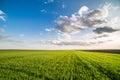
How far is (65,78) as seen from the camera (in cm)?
1241

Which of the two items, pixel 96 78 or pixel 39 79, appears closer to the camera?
pixel 39 79

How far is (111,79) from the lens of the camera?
40.9 feet

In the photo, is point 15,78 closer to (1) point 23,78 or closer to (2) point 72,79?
(1) point 23,78

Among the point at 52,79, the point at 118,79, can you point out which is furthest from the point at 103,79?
the point at 52,79

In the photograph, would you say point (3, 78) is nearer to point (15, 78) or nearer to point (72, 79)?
point (15, 78)

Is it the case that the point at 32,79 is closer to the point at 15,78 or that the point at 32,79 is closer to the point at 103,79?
the point at 15,78

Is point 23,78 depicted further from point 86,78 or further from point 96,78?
point 96,78

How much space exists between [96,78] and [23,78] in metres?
Result: 7.30

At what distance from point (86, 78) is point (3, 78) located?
8.22m

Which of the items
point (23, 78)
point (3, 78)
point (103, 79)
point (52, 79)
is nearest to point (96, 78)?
point (103, 79)

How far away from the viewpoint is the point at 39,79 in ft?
39.3

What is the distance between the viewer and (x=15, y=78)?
1233 cm

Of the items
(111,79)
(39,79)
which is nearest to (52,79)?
(39,79)

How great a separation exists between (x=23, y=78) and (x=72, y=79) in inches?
189
